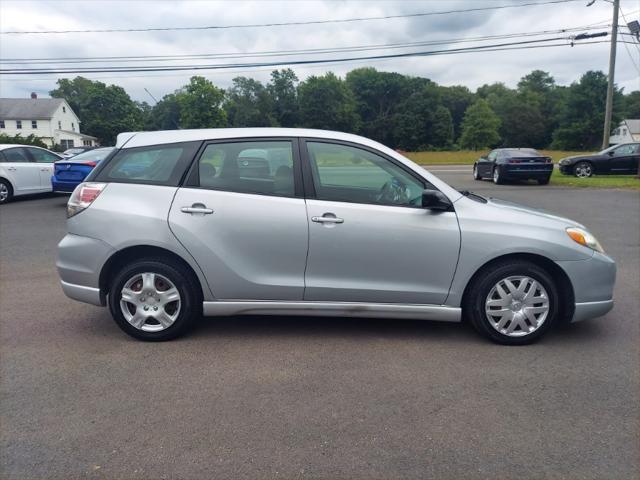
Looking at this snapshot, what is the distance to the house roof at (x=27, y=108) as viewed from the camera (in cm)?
6819

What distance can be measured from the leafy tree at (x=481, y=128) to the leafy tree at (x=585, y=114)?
1059 cm

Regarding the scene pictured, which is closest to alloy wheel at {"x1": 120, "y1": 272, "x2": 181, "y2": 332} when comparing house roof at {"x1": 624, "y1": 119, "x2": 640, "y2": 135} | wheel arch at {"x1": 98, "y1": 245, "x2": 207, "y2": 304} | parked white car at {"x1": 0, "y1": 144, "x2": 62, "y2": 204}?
wheel arch at {"x1": 98, "y1": 245, "x2": 207, "y2": 304}

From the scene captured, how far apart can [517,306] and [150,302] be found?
2.98 m

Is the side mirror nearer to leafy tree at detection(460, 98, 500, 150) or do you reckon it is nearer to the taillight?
the taillight

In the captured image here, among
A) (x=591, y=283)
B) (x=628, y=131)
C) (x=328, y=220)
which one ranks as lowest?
(x=591, y=283)

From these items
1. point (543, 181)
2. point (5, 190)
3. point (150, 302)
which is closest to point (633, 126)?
point (543, 181)

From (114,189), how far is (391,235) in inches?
90.9

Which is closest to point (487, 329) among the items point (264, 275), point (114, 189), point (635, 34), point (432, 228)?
point (432, 228)

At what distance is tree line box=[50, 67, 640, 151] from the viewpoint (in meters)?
→ 77.2

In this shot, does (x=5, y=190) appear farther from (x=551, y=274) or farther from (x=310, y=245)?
(x=551, y=274)

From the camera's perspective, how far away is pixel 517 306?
13.0ft

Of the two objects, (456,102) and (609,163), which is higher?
(456,102)

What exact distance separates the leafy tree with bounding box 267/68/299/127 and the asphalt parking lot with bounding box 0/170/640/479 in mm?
74997

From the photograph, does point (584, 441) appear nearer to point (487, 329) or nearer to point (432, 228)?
point (487, 329)
